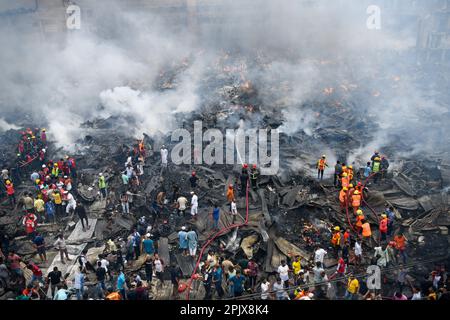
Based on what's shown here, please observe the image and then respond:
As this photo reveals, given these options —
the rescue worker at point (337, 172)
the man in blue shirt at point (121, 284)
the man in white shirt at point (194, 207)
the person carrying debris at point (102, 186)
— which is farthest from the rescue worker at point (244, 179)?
the man in blue shirt at point (121, 284)

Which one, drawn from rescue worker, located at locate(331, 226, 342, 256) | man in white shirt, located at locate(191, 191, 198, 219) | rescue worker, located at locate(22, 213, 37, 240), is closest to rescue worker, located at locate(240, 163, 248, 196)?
man in white shirt, located at locate(191, 191, 198, 219)

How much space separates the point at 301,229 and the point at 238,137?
24.1ft

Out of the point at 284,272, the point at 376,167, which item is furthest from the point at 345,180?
the point at 284,272

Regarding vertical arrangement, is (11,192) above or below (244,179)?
below

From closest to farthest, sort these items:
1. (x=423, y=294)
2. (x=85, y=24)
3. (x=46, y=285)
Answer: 1. (x=423, y=294)
2. (x=46, y=285)
3. (x=85, y=24)

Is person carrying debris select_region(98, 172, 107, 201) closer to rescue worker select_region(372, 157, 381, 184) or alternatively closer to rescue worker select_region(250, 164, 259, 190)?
rescue worker select_region(250, 164, 259, 190)

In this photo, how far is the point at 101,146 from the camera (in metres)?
20.3

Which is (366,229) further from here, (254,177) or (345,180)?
(254,177)

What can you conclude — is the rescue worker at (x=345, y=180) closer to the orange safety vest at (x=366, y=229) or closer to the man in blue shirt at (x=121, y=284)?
the orange safety vest at (x=366, y=229)

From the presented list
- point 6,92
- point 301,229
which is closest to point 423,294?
point 301,229

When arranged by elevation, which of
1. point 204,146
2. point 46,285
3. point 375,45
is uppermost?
point 375,45

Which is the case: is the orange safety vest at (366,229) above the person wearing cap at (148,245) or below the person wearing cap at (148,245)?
above

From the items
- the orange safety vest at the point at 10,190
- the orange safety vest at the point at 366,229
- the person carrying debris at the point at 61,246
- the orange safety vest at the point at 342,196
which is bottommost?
the person carrying debris at the point at 61,246

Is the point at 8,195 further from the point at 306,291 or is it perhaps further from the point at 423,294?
the point at 423,294
